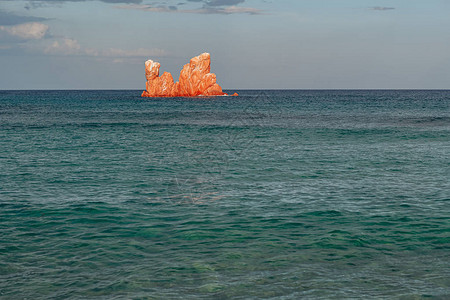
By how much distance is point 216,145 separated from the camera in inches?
1797

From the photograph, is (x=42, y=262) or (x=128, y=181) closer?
(x=42, y=262)

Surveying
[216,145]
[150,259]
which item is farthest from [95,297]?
[216,145]

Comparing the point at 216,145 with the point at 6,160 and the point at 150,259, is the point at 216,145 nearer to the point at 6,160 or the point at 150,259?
the point at 6,160

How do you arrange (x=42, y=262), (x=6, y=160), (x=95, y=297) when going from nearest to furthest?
(x=95, y=297), (x=42, y=262), (x=6, y=160)

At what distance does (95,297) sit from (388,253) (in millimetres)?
9205

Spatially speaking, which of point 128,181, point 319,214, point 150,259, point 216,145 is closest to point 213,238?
point 150,259

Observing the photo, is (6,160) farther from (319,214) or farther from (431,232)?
(431,232)

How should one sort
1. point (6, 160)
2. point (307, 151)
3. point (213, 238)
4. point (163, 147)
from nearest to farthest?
point (213, 238) → point (6, 160) → point (307, 151) → point (163, 147)

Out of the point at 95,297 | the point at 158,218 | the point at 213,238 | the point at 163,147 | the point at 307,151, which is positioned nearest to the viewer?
the point at 95,297

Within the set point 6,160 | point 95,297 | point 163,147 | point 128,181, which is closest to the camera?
point 95,297

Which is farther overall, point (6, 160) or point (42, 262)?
point (6, 160)

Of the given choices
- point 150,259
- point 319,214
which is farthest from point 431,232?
point 150,259

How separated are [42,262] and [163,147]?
28531mm

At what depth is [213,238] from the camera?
15656 millimetres
